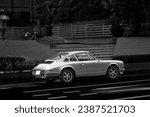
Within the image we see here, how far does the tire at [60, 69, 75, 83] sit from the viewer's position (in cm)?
1614

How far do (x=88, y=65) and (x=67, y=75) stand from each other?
45.1 inches

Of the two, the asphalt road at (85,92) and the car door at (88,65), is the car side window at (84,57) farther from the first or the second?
the asphalt road at (85,92)

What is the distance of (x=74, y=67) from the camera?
54.0ft

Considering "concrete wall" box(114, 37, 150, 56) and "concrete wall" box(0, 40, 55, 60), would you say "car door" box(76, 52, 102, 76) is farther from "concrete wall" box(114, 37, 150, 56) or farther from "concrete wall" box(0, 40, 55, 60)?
"concrete wall" box(114, 37, 150, 56)

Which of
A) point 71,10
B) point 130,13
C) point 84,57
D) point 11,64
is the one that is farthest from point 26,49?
point 71,10

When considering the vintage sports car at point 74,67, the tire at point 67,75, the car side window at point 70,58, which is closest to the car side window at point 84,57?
the vintage sports car at point 74,67

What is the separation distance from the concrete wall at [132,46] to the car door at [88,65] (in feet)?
38.8

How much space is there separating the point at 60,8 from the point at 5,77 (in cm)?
2255

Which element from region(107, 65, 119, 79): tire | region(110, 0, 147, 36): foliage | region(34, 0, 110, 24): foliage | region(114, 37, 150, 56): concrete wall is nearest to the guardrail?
region(110, 0, 147, 36): foliage

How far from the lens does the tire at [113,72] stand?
686 inches

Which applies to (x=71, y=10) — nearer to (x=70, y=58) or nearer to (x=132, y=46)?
(x=132, y=46)

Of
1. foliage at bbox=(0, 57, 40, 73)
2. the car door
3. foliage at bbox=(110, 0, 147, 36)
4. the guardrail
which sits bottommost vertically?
foliage at bbox=(0, 57, 40, 73)

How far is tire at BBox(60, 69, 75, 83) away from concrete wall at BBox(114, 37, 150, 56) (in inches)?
500

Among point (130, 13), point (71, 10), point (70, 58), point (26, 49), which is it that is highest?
point (71, 10)
